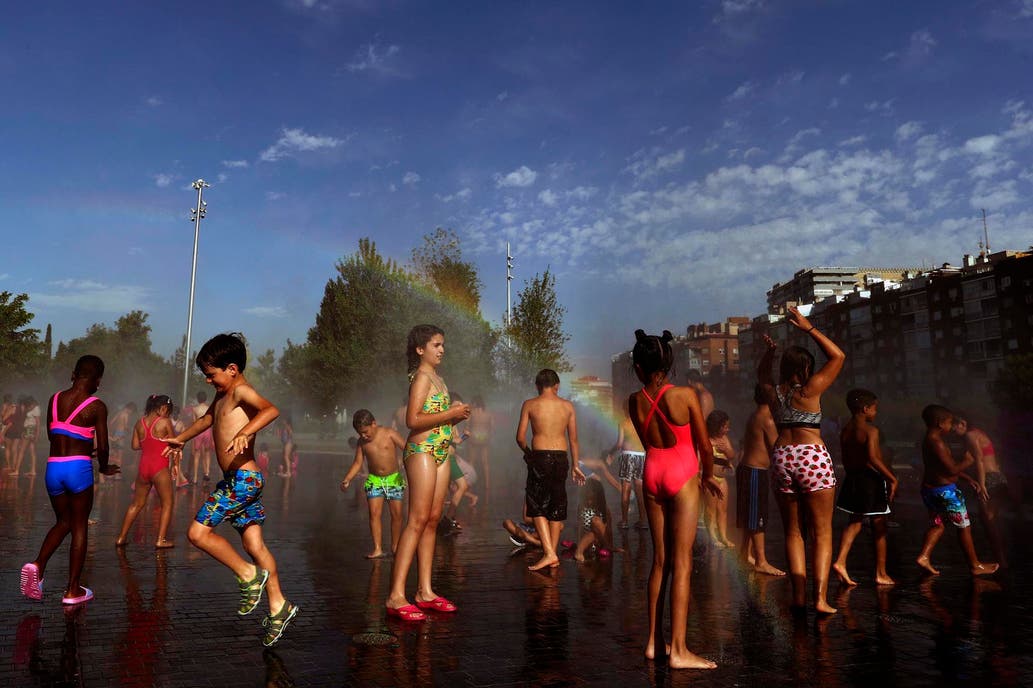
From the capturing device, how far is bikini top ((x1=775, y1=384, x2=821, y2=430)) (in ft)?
17.7

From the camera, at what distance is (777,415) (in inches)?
220

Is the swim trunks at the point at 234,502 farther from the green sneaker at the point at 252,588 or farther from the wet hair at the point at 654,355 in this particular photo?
the wet hair at the point at 654,355

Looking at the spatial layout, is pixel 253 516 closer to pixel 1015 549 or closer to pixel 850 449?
pixel 850 449

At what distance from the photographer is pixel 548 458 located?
754 cm

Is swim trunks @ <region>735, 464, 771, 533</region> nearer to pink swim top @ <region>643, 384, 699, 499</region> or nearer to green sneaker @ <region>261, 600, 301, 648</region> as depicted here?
pink swim top @ <region>643, 384, 699, 499</region>

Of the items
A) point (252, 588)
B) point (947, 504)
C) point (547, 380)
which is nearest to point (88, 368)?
point (252, 588)

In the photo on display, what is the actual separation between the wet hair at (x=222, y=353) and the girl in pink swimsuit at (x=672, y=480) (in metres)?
2.58

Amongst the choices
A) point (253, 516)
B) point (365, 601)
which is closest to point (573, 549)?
point (365, 601)

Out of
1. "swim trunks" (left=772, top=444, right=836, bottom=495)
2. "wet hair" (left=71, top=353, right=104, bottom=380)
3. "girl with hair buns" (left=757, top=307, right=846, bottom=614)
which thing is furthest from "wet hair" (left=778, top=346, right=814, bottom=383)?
"wet hair" (left=71, top=353, right=104, bottom=380)

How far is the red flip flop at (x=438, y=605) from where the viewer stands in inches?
210

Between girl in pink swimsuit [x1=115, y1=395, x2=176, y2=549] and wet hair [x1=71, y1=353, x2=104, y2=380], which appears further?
girl in pink swimsuit [x1=115, y1=395, x2=176, y2=549]

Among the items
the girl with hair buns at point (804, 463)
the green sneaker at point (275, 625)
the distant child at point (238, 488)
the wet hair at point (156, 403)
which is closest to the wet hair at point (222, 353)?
the distant child at point (238, 488)

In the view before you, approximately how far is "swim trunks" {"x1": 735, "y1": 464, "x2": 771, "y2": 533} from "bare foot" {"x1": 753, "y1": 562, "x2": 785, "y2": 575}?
0.33 metres

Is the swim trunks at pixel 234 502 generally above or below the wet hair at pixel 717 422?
below
